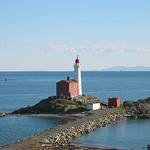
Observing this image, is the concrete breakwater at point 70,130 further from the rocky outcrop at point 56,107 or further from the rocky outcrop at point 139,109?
the rocky outcrop at point 56,107

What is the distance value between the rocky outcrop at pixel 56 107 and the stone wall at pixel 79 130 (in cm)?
764

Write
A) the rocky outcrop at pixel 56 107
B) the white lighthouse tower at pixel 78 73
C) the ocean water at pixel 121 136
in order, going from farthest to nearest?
the white lighthouse tower at pixel 78 73 < the rocky outcrop at pixel 56 107 < the ocean water at pixel 121 136

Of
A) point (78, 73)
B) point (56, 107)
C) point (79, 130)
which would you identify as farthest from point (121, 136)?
point (78, 73)

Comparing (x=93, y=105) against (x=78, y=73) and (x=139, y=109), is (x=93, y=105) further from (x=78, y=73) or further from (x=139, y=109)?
(x=78, y=73)

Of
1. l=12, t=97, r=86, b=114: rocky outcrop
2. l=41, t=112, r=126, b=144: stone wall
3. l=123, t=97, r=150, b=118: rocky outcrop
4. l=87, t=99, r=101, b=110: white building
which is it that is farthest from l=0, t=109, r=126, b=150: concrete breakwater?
l=12, t=97, r=86, b=114: rocky outcrop

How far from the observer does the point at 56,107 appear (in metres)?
62.4

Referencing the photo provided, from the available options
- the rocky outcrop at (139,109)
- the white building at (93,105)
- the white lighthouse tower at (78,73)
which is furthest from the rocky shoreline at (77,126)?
the white lighthouse tower at (78,73)

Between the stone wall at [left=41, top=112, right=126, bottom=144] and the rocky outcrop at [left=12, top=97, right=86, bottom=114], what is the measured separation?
301 inches

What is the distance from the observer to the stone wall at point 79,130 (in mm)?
38906

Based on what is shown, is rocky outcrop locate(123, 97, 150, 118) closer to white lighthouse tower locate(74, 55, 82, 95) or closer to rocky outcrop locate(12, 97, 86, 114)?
rocky outcrop locate(12, 97, 86, 114)

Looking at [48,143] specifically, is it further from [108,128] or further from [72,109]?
[72,109]

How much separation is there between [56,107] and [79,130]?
1860 cm

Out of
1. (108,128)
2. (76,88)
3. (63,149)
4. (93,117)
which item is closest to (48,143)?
(63,149)

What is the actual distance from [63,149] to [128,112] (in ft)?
101
